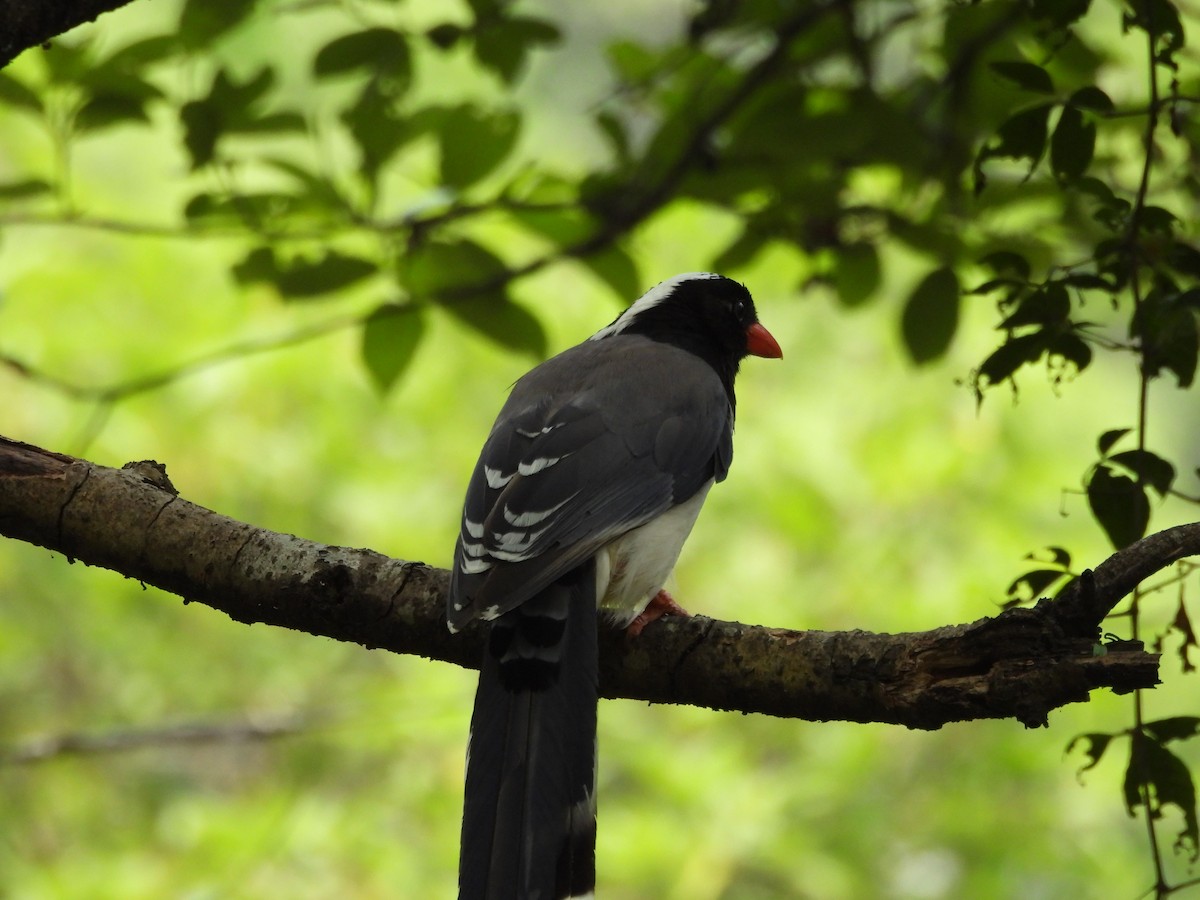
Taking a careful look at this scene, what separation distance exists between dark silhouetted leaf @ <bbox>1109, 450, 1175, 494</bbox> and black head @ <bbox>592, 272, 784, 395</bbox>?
1987 mm

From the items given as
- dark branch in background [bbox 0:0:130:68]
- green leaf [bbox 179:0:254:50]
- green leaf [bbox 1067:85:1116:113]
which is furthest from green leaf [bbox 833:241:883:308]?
dark branch in background [bbox 0:0:130:68]

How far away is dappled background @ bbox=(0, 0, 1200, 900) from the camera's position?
3.81m

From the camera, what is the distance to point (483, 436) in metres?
7.59

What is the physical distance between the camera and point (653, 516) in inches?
130

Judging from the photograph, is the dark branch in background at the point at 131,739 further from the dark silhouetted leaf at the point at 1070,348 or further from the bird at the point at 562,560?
the dark silhouetted leaf at the point at 1070,348

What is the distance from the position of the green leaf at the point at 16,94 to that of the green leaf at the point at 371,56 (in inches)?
28.8

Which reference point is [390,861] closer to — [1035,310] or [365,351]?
[365,351]

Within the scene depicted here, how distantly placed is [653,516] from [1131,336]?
48.4 inches

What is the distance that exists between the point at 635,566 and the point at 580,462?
0.30m

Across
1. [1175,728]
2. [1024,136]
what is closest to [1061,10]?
[1024,136]

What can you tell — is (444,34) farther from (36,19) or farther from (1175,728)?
(1175,728)

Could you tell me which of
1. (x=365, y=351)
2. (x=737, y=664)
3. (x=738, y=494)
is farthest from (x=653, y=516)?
(x=738, y=494)

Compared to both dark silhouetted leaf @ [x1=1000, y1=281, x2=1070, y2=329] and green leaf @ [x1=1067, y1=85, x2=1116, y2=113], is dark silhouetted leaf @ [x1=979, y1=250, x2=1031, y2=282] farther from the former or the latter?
green leaf @ [x1=1067, y1=85, x2=1116, y2=113]

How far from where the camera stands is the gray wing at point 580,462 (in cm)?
286
